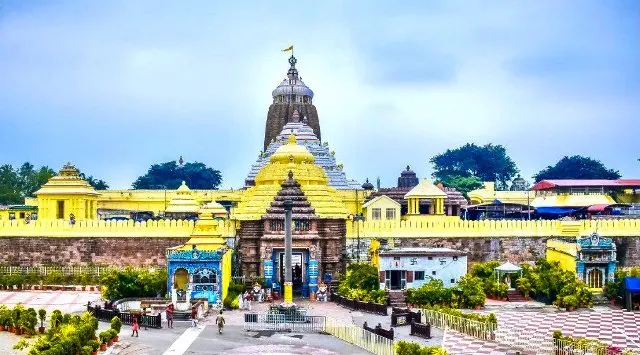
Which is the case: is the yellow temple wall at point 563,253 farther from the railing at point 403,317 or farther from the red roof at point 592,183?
the red roof at point 592,183

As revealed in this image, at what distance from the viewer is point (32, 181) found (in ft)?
245

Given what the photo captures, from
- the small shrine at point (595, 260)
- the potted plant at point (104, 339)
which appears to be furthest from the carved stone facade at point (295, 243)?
the potted plant at point (104, 339)

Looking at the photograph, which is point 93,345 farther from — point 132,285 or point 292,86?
point 292,86

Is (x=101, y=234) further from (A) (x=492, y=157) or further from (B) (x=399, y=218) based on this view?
(A) (x=492, y=157)

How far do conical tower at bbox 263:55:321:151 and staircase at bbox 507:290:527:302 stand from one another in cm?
2729

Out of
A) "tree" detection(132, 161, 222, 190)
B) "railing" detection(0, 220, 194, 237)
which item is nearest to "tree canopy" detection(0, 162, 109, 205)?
"tree" detection(132, 161, 222, 190)

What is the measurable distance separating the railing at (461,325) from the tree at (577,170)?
57.2m

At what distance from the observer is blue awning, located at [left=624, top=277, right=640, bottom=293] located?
34.2 metres

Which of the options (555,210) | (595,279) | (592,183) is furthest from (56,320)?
(592,183)

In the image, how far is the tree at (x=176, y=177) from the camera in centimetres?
8956

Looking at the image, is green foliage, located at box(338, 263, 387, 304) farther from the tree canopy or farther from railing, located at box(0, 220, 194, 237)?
the tree canopy

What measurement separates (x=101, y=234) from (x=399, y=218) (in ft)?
45.3

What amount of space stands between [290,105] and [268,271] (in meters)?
26.5

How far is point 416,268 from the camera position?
3656 centimetres
